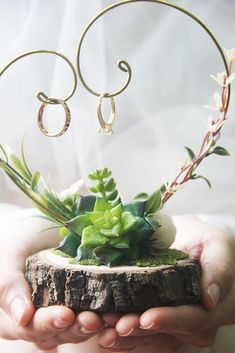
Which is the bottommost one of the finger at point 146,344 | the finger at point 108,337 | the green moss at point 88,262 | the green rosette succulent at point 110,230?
the finger at point 146,344

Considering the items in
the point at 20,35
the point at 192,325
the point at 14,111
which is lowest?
the point at 192,325

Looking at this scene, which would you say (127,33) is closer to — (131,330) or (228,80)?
(228,80)

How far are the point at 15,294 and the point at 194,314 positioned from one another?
0.58 ft

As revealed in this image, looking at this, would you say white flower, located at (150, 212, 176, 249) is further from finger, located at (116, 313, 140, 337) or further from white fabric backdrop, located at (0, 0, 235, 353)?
white fabric backdrop, located at (0, 0, 235, 353)

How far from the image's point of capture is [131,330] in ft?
1.84

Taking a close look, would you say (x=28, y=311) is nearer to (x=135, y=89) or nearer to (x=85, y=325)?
(x=85, y=325)

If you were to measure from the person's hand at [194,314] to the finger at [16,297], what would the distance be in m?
0.08

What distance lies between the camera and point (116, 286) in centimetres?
57

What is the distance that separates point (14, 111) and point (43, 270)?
1.56 ft

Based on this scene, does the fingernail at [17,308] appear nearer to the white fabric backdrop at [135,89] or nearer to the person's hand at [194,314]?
the person's hand at [194,314]

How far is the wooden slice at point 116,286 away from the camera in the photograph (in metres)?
0.57

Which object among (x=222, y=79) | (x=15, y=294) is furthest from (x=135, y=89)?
(x=15, y=294)

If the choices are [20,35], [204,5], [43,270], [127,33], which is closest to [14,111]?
[20,35]

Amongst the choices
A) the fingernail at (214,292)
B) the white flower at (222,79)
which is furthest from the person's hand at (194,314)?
the white flower at (222,79)
